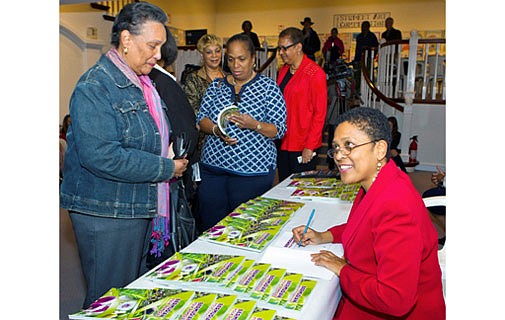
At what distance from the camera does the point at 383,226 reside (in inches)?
56.5

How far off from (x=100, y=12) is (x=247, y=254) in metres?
8.68

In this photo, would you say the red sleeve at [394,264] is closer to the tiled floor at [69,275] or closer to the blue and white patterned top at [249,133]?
the blue and white patterned top at [249,133]

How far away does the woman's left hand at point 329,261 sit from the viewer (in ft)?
5.24

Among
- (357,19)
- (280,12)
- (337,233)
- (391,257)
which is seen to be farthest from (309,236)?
(280,12)

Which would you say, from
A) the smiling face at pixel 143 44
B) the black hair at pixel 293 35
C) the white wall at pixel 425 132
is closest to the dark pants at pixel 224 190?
the smiling face at pixel 143 44

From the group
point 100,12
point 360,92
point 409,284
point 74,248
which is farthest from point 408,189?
point 100,12

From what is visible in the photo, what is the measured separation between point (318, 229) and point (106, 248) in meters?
0.85

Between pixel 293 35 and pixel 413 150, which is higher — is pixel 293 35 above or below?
above

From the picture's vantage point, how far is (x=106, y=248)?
6.03ft

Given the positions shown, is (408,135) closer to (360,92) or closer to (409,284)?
(360,92)

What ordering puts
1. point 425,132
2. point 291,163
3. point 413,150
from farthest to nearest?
point 425,132 → point 413,150 → point 291,163

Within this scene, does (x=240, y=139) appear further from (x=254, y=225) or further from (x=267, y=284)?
(x=267, y=284)

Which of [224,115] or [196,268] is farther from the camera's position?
[224,115]

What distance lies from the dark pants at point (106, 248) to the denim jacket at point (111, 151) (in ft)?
0.15
